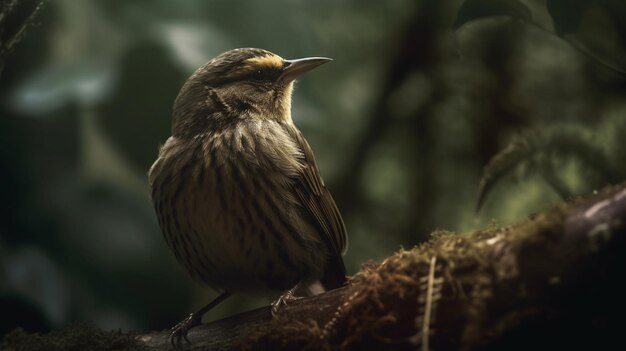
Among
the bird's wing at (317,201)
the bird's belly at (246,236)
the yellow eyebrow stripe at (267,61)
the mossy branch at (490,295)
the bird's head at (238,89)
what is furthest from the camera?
the yellow eyebrow stripe at (267,61)

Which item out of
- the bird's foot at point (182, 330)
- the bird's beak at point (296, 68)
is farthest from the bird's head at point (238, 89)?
the bird's foot at point (182, 330)

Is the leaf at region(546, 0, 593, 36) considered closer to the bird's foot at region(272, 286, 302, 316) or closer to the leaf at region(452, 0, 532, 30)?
the leaf at region(452, 0, 532, 30)

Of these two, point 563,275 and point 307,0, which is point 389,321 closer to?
point 563,275

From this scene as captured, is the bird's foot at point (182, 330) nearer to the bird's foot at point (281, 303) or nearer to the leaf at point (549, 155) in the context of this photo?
the bird's foot at point (281, 303)

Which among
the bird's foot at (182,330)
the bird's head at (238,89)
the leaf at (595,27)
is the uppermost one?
the bird's head at (238,89)

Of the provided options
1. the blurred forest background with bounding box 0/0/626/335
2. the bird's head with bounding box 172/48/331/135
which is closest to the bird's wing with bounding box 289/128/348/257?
the bird's head with bounding box 172/48/331/135

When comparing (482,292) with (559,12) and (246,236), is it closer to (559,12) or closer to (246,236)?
(559,12)

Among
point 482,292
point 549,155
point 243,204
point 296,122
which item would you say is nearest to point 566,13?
point 549,155

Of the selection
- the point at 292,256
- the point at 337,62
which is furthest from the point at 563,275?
the point at 337,62
